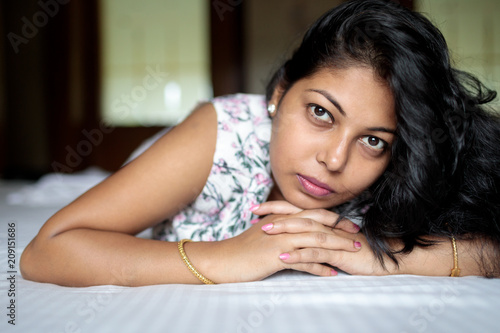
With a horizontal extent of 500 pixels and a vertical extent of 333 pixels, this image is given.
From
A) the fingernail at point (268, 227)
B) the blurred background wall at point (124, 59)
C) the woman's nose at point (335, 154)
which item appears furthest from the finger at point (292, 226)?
the blurred background wall at point (124, 59)

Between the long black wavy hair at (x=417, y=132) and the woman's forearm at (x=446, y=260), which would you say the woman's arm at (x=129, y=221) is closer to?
the long black wavy hair at (x=417, y=132)

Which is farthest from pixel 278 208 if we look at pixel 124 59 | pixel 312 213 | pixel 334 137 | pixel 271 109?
pixel 124 59

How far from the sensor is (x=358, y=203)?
0.86m

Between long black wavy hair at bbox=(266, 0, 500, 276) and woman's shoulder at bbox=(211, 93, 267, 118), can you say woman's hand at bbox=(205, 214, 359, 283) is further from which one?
woman's shoulder at bbox=(211, 93, 267, 118)

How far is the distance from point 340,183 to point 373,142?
0.35 feet

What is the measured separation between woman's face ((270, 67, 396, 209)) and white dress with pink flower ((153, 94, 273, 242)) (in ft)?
0.41

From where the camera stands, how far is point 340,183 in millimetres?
769

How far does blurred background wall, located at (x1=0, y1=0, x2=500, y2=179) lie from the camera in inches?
140

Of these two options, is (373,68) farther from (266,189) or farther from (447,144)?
(266,189)

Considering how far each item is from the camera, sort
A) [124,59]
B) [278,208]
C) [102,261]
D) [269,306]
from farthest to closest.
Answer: [124,59] < [278,208] < [102,261] < [269,306]

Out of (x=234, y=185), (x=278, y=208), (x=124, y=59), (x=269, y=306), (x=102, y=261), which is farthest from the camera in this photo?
(x=124, y=59)

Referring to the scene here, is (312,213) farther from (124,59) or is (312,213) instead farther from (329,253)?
(124,59)

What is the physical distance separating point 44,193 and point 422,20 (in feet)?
5.65

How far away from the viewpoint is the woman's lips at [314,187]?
78cm
